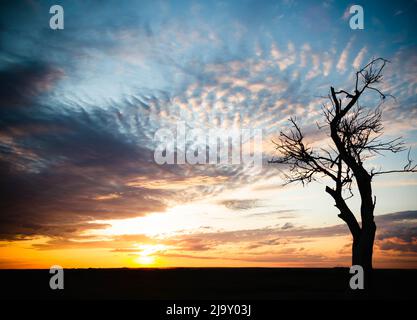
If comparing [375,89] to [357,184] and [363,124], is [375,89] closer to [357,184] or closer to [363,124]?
[363,124]
